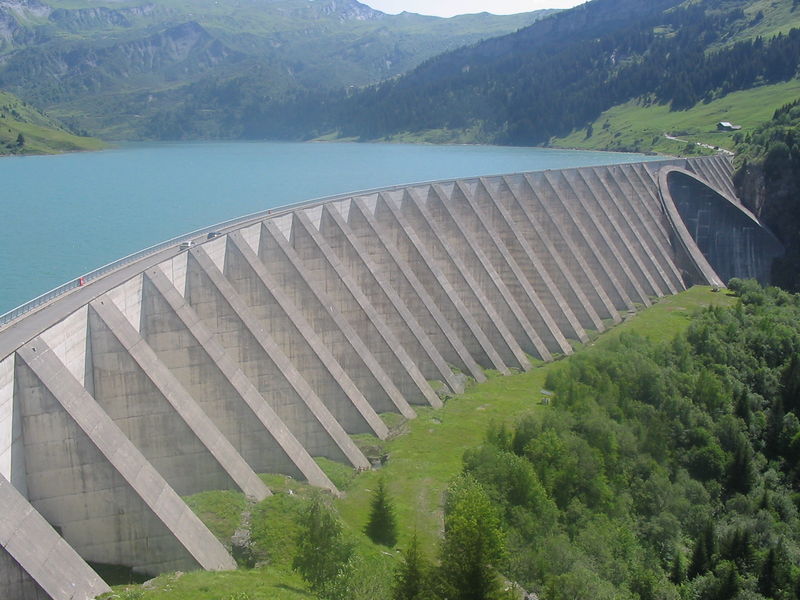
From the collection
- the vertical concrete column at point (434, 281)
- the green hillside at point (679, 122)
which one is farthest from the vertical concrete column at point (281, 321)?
the green hillside at point (679, 122)

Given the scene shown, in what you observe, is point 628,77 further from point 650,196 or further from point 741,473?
point 741,473

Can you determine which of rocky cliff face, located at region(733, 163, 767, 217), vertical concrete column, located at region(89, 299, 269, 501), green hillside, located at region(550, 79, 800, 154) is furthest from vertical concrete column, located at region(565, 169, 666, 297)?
green hillside, located at region(550, 79, 800, 154)

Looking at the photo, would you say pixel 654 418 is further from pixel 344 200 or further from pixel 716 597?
pixel 344 200

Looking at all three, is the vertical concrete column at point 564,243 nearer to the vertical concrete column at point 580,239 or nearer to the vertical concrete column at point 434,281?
the vertical concrete column at point 580,239

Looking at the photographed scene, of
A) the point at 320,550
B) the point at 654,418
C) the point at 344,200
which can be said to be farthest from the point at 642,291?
the point at 320,550

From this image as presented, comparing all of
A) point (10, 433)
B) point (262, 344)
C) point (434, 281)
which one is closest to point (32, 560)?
point (10, 433)
